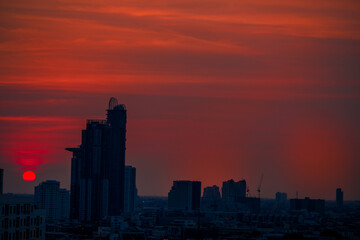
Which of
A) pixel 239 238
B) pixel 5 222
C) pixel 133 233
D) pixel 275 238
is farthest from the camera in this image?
pixel 133 233

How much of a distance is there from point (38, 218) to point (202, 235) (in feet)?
326

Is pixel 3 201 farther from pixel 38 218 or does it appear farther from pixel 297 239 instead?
pixel 297 239

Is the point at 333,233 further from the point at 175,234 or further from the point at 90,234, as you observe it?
the point at 90,234

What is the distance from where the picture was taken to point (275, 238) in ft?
455

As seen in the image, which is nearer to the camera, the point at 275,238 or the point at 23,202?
the point at 23,202

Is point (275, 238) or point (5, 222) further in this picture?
point (275, 238)

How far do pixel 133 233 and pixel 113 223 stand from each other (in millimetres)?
34227

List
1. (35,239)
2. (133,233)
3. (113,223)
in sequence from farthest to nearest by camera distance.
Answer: (113,223), (133,233), (35,239)

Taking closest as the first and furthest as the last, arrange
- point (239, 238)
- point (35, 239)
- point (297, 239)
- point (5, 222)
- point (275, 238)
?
1. point (5, 222)
2. point (35, 239)
3. point (297, 239)
4. point (275, 238)
5. point (239, 238)

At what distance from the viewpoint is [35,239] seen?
6875cm

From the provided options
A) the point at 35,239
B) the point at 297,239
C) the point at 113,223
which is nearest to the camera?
the point at 35,239

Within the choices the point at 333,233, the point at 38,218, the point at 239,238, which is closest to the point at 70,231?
the point at 239,238

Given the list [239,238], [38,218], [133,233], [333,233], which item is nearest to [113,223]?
[133,233]

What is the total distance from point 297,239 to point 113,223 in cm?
7335
